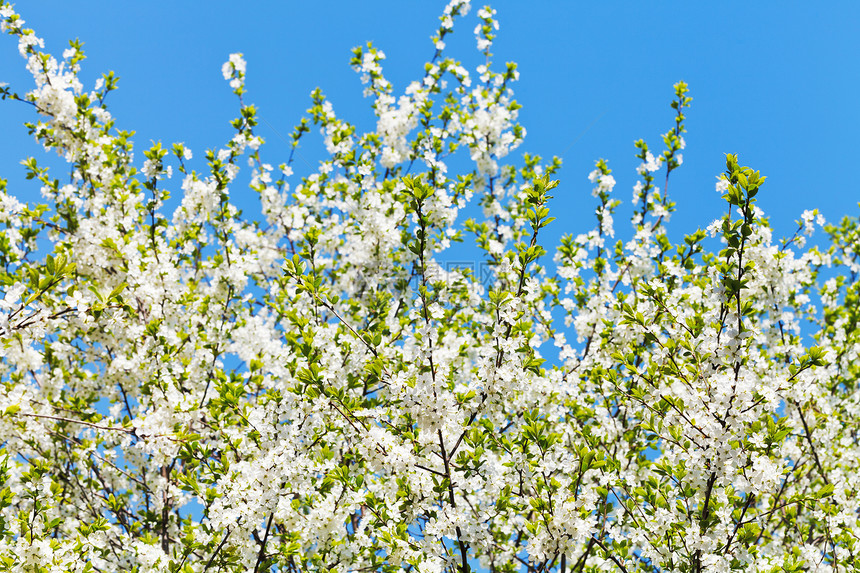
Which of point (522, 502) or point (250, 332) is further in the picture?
point (250, 332)

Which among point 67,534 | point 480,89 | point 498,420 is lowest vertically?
point 67,534

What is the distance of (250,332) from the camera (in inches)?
267

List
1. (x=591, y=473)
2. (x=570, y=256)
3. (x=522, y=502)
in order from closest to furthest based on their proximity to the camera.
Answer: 1. (x=522, y=502)
2. (x=591, y=473)
3. (x=570, y=256)

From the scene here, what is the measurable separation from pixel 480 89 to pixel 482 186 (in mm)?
1508

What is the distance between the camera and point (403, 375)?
3922mm

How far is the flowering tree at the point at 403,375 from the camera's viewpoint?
3.81m

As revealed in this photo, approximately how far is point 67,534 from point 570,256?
236 inches

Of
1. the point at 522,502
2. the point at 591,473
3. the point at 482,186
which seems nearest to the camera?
the point at 522,502

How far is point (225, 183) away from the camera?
6496 millimetres

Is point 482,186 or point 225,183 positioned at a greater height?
point 482,186

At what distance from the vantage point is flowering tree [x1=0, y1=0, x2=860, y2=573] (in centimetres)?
381

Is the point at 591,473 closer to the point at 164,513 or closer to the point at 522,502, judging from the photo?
the point at 522,502

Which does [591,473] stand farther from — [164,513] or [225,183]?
[225,183]

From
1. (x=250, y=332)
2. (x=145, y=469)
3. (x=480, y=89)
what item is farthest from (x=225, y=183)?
(x=480, y=89)
